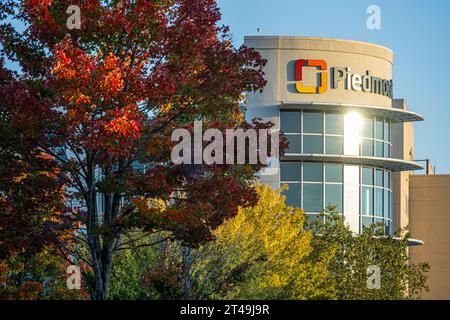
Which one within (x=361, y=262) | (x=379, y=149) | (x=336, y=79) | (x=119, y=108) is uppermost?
(x=336, y=79)

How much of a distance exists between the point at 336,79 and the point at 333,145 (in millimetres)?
3533

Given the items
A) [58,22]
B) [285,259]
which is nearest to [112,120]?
[58,22]

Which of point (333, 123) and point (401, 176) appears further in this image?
point (401, 176)

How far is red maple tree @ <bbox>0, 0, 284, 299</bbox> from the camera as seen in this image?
2342 centimetres

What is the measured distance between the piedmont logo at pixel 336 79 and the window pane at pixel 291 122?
4.16 feet

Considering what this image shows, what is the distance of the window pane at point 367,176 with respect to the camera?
63.8 meters

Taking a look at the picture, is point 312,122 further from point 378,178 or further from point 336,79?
point 378,178

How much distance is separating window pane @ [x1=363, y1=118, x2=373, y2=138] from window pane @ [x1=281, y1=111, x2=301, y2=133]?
3838 mm

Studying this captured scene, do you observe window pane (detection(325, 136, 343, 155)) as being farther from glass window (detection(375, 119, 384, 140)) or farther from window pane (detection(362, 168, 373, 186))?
glass window (detection(375, 119, 384, 140))

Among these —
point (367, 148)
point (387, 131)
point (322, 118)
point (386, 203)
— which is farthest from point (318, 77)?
point (386, 203)

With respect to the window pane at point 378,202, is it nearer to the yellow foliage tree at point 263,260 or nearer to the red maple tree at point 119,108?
the yellow foliage tree at point 263,260

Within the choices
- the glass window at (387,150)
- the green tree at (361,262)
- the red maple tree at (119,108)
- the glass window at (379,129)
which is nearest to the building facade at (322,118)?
the glass window at (379,129)

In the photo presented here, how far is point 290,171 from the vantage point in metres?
61.8
